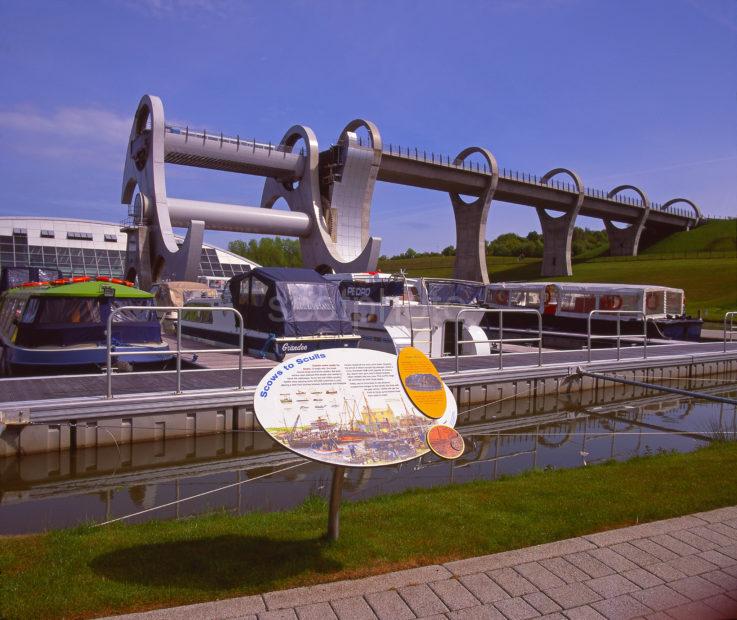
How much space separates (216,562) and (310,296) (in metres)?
10.8

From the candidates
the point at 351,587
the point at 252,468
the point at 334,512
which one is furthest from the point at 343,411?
the point at 252,468

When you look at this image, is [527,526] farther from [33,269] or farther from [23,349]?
[33,269]

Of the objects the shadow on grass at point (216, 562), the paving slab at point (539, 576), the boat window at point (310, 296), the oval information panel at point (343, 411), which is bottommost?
the shadow on grass at point (216, 562)

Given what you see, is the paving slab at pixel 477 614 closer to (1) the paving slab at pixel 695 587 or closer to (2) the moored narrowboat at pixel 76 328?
(1) the paving slab at pixel 695 587

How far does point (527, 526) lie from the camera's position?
5004mm

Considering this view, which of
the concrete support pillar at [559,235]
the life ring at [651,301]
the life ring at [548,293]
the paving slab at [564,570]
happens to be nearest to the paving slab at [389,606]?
the paving slab at [564,570]

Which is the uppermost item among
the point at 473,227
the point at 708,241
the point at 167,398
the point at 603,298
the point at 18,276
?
the point at 473,227

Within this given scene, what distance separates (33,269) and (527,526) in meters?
25.6

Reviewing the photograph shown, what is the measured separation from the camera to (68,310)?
12.1 metres

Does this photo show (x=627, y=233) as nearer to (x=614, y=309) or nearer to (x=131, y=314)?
(x=614, y=309)

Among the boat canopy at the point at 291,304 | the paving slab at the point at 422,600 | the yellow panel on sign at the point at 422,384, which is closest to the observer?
the paving slab at the point at 422,600

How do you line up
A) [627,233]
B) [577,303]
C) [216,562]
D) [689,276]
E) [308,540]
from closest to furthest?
[216,562] < [308,540] < [577,303] < [689,276] < [627,233]

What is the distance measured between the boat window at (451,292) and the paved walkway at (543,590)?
16.5m

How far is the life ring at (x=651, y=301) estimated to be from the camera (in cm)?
2266
